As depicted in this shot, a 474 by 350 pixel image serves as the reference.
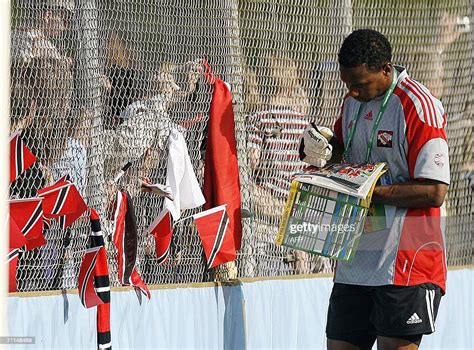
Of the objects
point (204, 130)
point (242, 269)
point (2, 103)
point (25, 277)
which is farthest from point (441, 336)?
point (2, 103)

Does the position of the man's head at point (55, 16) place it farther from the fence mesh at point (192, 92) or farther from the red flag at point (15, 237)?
the red flag at point (15, 237)

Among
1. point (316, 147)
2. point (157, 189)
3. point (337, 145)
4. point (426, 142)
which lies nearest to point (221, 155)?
point (157, 189)

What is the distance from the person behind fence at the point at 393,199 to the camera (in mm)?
5535

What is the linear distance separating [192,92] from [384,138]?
1694 mm

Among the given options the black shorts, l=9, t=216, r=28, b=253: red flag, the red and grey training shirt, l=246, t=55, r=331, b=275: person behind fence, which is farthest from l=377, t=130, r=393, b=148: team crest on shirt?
l=9, t=216, r=28, b=253: red flag

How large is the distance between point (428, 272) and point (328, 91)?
8.09ft

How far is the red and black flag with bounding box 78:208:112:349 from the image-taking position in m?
6.22

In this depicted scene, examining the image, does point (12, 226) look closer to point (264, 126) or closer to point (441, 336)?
point (264, 126)

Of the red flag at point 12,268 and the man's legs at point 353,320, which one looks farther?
the red flag at point 12,268

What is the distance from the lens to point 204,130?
709 cm

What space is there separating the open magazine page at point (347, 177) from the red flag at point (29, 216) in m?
1.37

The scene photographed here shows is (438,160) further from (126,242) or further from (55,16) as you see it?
(55,16)

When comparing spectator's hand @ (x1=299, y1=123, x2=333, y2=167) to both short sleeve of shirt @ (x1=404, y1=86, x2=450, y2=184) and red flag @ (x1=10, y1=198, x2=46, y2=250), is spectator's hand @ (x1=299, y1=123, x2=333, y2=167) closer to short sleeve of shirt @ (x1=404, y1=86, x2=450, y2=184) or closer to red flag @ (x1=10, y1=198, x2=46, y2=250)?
short sleeve of shirt @ (x1=404, y1=86, x2=450, y2=184)

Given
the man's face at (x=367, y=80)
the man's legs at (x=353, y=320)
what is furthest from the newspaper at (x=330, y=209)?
the man's face at (x=367, y=80)
